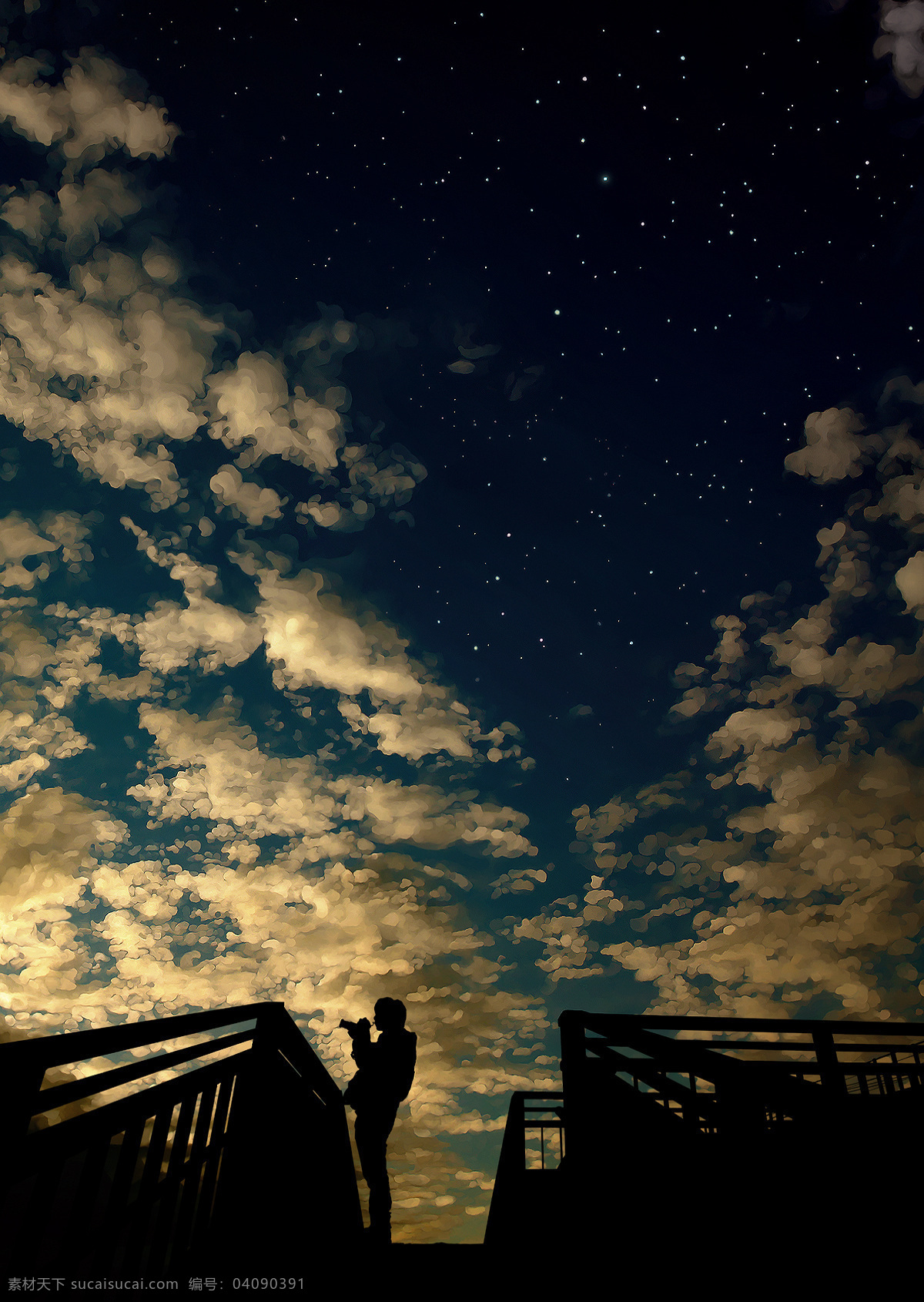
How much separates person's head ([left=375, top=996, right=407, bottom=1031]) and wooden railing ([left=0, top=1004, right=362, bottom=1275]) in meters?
0.59

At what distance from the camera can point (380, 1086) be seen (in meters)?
5.51

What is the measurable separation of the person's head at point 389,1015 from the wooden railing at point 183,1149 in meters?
0.59

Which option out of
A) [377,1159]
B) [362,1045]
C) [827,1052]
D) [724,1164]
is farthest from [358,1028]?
[724,1164]

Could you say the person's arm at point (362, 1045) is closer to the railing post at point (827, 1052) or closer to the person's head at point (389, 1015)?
the person's head at point (389, 1015)

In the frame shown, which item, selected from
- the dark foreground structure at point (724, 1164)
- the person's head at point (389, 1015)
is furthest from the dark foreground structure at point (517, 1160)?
the person's head at point (389, 1015)

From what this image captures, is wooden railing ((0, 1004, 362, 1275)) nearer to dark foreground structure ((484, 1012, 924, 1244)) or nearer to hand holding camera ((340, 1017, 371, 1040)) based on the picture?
hand holding camera ((340, 1017, 371, 1040))

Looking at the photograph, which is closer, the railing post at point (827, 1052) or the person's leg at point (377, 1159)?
the person's leg at point (377, 1159)

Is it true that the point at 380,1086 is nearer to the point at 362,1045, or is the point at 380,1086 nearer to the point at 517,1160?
the point at 362,1045

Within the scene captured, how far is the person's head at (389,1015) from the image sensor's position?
19.1 ft

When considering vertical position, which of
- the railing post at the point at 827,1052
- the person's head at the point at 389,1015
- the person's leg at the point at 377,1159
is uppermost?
the person's head at the point at 389,1015

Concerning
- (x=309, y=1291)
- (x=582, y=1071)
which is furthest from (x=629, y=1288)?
(x=309, y=1291)

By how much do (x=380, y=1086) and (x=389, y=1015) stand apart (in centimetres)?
52

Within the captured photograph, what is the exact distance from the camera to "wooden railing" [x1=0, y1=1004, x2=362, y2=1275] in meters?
1.86

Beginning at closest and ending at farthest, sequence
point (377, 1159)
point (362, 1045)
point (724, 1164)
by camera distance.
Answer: point (724, 1164) < point (377, 1159) < point (362, 1045)
